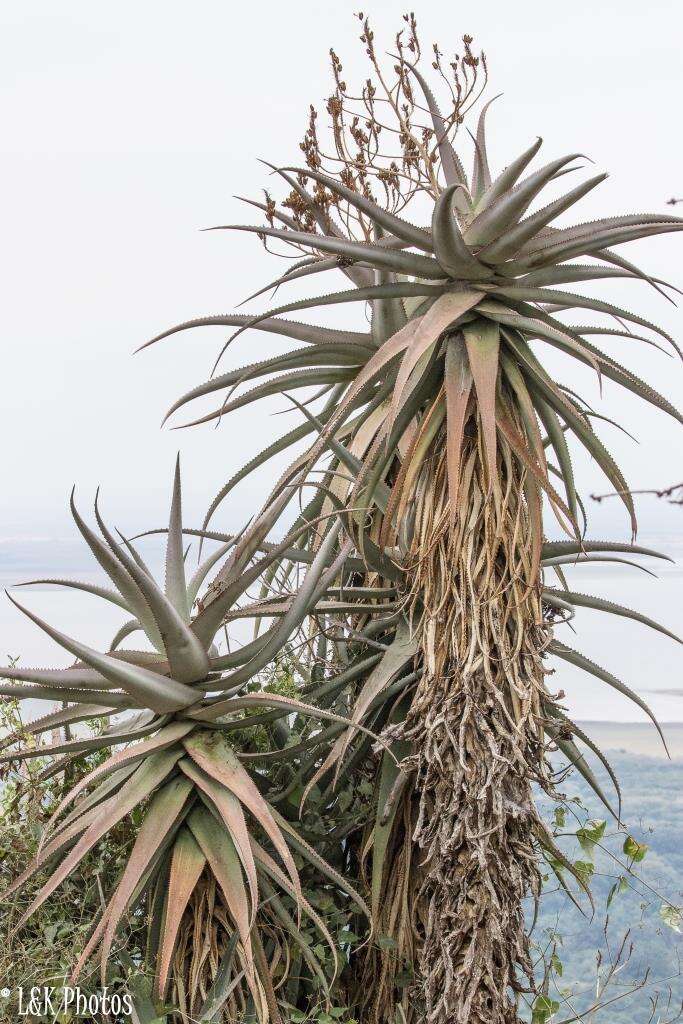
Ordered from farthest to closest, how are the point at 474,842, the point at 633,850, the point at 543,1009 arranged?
the point at 633,850 → the point at 543,1009 → the point at 474,842

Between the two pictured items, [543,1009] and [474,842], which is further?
[543,1009]

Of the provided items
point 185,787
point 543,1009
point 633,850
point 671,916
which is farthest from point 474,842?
point 671,916

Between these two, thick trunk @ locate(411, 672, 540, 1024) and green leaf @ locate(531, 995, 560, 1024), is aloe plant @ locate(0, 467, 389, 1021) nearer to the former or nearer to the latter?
thick trunk @ locate(411, 672, 540, 1024)

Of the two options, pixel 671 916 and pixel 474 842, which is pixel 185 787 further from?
pixel 671 916

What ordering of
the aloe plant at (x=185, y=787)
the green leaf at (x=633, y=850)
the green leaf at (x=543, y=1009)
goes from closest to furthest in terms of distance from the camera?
1. the aloe plant at (x=185, y=787)
2. the green leaf at (x=543, y=1009)
3. the green leaf at (x=633, y=850)

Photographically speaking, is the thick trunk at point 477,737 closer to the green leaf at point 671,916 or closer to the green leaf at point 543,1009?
the green leaf at point 543,1009

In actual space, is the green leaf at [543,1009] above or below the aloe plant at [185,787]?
below

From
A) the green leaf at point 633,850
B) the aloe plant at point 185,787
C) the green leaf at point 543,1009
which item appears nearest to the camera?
the aloe plant at point 185,787

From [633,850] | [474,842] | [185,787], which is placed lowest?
[633,850]

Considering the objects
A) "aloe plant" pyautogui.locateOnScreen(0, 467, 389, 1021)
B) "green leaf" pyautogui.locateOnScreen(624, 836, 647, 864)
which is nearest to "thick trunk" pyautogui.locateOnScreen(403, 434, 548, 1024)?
"aloe plant" pyautogui.locateOnScreen(0, 467, 389, 1021)

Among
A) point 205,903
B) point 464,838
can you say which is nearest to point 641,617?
point 464,838

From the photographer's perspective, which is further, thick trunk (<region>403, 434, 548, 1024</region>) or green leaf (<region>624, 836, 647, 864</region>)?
green leaf (<region>624, 836, 647, 864</region>)

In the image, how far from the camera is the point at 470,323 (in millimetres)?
3111

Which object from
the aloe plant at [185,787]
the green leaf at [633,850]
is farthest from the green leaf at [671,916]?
the aloe plant at [185,787]
